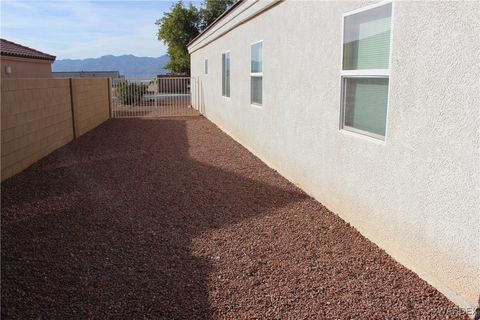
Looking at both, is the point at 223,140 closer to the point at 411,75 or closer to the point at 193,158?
the point at 193,158

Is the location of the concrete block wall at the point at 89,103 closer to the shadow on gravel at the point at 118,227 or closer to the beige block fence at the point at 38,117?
the beige block fence at the point at 38,117

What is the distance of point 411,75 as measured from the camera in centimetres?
364

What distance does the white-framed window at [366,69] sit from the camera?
416 cm

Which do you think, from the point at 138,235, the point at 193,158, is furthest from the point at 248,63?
the point at 138,235

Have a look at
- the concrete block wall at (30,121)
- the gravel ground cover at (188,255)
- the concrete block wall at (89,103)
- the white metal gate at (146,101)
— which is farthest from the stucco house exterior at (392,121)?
the white metal gate at (146,101)

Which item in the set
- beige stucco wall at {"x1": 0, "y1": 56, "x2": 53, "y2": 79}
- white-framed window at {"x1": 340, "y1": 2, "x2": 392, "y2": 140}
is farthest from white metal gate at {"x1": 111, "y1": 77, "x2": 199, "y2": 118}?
white-framed window at {"x1": 340, "y1": 2, "x2": 392, "y2": 140}

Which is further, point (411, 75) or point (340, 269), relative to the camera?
point (340, 269)

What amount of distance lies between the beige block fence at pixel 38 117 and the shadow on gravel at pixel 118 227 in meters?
0.35

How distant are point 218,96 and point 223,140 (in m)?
3.32

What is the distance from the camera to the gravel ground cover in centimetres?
329

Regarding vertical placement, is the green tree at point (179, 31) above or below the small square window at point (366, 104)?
above

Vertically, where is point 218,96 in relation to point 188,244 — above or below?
above

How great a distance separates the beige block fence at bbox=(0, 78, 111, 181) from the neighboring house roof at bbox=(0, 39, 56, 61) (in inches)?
261

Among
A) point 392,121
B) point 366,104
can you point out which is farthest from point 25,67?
point 392,121
